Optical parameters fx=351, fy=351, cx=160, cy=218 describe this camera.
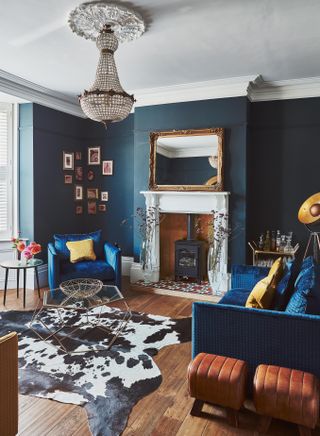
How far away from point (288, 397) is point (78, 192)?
196 inches

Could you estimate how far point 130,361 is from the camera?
3.03m

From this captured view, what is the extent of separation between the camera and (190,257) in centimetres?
546

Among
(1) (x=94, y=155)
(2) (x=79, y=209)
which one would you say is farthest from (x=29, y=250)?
(1) (x=94, y=155)

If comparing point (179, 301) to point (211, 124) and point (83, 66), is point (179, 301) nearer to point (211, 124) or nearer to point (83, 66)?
point (211, 124)

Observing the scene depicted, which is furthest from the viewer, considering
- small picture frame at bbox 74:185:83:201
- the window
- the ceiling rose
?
small picture frame at bbox 74:185:83:201

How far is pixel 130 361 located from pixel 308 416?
1520 mm

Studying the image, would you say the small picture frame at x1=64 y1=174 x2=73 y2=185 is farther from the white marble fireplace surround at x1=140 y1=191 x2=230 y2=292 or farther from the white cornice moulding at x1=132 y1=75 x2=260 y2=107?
the white cornice moulding at x1=132 y1=75 x2=260 y2=107

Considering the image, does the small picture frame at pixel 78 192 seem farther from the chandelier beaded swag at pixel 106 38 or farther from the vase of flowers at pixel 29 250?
the chandelier beaded swag at pixel 106 38

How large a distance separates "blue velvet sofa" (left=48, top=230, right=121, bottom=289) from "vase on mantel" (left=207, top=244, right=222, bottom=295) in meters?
1.31

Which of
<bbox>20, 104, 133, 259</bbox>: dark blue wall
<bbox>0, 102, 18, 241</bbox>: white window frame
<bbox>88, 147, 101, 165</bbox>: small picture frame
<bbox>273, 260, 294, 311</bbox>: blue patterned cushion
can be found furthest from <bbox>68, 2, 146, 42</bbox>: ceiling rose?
<bbox>88, 147, 101, 165</bbox>: small picture frame

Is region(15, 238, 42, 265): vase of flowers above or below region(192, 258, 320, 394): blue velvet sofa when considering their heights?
above

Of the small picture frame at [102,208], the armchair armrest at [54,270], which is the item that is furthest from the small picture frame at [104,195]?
the armchair armrest at [54,270]

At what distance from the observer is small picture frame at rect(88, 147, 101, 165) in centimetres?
627

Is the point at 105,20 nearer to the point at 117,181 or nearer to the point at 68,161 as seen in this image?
the point at 68,161
